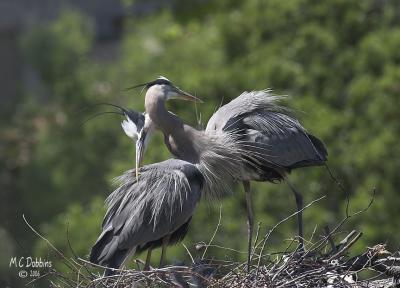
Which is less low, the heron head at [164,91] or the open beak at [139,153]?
the heron head at [164,91]

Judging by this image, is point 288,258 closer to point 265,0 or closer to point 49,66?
point 265,0

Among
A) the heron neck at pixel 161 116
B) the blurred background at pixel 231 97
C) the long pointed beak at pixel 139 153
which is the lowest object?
the blurred background at pixel 231 97

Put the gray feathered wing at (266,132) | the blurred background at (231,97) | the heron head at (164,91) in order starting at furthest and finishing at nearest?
the blurred background at (231,97) → the gray feathered wing at (266,132) → the heron head at (164,91)

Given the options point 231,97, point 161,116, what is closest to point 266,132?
point 161,116

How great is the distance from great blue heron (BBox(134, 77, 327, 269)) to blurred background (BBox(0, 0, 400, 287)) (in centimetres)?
373

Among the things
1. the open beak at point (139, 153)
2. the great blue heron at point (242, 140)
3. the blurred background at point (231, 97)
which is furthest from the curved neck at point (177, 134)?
the blurred background at point (231, 97)

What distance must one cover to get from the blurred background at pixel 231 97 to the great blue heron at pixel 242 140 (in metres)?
3.73

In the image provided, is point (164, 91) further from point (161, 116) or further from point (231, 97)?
point (231, 97)

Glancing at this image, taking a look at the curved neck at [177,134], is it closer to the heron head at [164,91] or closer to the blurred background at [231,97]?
the heron head at [164,91]

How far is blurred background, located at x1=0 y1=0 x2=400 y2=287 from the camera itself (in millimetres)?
15312

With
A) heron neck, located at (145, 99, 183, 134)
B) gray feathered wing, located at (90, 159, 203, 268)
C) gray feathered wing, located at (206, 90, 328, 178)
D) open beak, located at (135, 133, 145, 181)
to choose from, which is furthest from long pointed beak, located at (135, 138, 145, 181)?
gray feathered wing, located at (206, 90, 328, 178)

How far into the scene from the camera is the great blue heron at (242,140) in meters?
9.35

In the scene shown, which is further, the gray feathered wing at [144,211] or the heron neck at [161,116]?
the heron neck at [161,116]

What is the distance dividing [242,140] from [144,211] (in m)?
1.00
